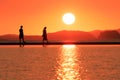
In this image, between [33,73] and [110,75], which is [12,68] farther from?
[110,75]

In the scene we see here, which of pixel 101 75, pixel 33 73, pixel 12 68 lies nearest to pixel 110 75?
pixel 101 75

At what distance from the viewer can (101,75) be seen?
2941 centimetres

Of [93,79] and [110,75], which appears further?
[110,75]

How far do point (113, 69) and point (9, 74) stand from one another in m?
7.47

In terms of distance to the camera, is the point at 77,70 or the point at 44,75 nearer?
the point at 44,75

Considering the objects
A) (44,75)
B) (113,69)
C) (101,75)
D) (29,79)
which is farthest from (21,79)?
(113,69)

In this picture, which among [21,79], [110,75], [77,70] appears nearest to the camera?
[21,79]

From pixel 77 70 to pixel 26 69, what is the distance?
3.52m

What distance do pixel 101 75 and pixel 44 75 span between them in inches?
137

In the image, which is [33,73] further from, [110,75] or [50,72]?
[110,75]

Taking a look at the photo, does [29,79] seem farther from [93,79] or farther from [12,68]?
[12,68]

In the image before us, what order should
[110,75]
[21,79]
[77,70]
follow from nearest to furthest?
[21,79] < [110,75] < [77,70]

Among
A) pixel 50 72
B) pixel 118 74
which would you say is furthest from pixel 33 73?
pixel 118 74

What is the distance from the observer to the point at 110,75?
29.3 meters
